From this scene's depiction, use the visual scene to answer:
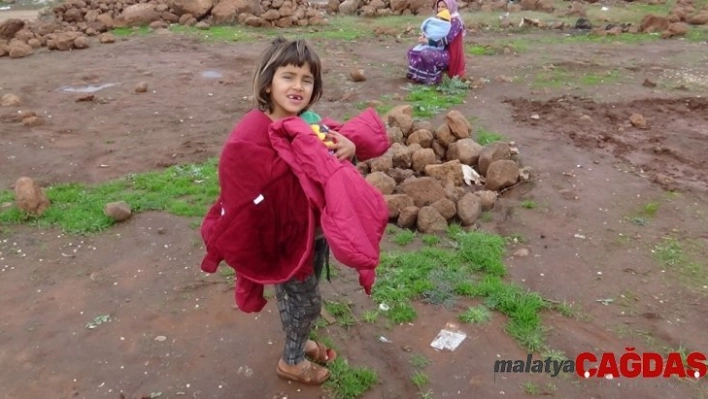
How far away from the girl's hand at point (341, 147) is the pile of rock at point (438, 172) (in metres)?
2.31

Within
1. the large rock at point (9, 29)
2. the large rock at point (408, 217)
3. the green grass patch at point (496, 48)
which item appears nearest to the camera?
the large rock at point (408, 217)

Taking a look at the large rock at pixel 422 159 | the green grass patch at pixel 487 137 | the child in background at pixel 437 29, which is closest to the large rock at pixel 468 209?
the large rock at pixel 422 159

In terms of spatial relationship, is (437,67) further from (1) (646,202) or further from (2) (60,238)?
(2) (60,238)

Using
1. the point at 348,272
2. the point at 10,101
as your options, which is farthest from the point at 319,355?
the point at 10,101

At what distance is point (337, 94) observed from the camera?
28.0 ft

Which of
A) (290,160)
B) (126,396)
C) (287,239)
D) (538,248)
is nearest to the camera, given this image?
(290,160)

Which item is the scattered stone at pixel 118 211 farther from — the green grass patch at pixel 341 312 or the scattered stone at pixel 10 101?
the scattered stone at pixel 10 101

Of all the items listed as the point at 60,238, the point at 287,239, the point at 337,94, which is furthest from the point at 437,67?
the point at 287,239

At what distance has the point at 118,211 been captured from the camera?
15.7ft

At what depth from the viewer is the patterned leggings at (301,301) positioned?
8.89ft

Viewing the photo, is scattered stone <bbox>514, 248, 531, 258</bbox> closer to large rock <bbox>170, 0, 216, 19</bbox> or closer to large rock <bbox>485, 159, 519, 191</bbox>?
large rock <bbox>485, 159, 519, 191</bbox>

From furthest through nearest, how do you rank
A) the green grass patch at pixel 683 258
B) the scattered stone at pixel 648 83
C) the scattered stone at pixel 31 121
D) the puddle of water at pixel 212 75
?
the puddle of water at pixel 212 75 → the scattered stone at pixel 648 83 → the scattered stone at pixel 31 121 → the green grass patch at pixel 683 258

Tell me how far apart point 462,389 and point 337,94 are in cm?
602

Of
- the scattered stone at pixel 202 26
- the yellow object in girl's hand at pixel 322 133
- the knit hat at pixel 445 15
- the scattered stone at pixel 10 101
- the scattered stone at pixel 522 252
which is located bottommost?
the scattered stone at pixel 10 101
